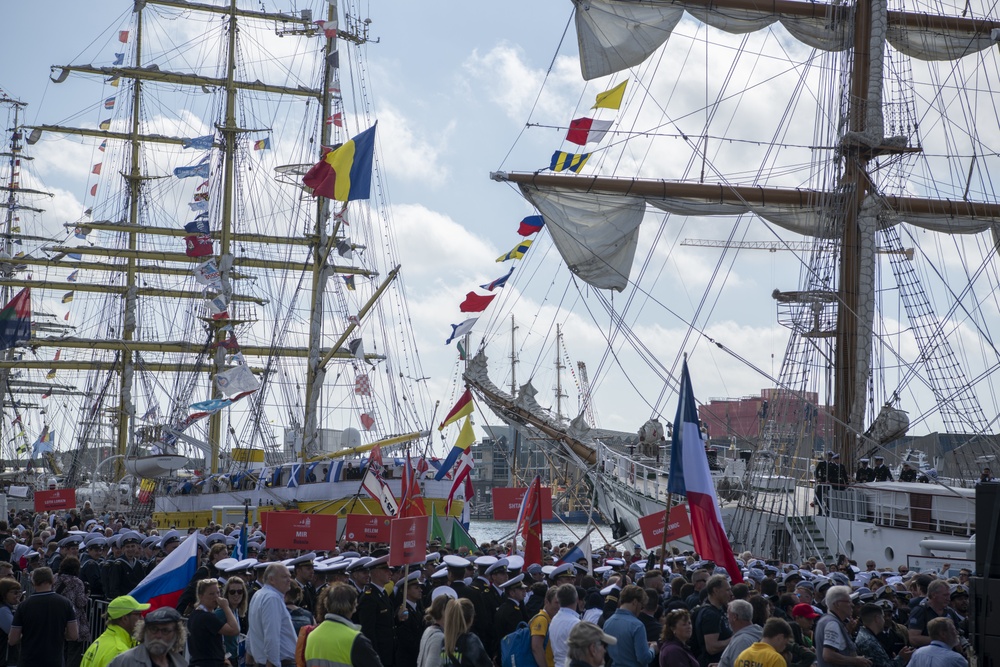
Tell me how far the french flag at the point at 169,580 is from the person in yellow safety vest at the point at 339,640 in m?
2.41

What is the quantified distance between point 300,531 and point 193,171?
32.9 m

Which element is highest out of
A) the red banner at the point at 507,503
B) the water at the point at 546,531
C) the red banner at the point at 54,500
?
the red banner at the point at 507,503

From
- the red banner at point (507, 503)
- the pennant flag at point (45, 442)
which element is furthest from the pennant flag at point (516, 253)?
the pennant flag at point (45, 442)

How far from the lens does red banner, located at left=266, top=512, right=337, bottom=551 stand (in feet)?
48.9

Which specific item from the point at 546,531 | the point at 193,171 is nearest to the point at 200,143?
the point at 193,171

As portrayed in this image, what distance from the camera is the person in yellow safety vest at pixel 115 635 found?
6.70 m

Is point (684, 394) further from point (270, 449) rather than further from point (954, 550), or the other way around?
point (270, 449)

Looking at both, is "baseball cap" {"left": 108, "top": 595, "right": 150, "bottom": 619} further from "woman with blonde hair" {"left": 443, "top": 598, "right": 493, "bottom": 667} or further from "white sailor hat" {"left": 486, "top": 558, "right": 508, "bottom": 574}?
"white sailor hat" {"left": 486, "top": 558, "right": 508, "bottom": 574}

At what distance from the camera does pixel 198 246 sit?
44.3 metres

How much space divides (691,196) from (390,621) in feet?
75.4

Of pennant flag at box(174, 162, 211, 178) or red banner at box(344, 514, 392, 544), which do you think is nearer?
red banner at box(344, 514, 392, 544)

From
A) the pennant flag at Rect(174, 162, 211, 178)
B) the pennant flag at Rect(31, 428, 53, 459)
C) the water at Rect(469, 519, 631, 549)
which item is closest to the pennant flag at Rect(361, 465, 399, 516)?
the pennant flag at Rect(174, 162, 211, 178)

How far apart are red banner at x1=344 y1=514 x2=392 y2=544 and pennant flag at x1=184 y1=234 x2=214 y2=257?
29.4 meters

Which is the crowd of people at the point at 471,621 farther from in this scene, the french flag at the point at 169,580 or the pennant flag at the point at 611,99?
the pennant flag at the point at 611,99
